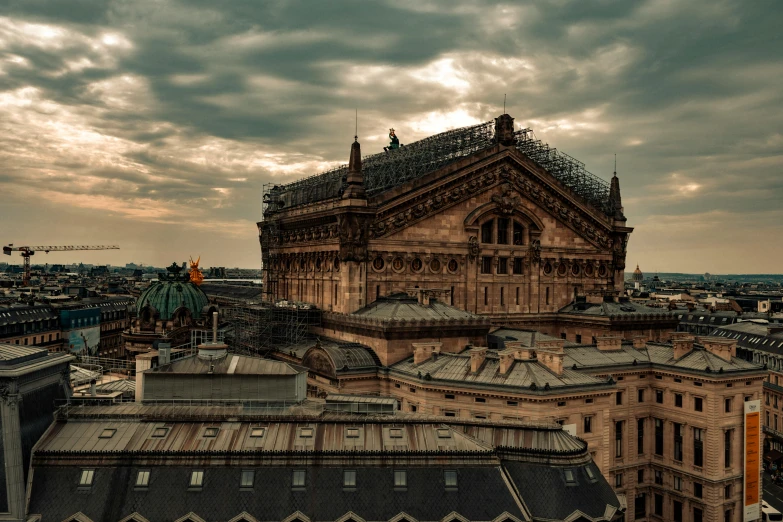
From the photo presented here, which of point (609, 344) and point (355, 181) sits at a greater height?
point (355, 181)

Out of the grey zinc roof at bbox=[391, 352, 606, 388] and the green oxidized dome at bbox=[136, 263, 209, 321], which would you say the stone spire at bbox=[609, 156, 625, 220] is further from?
the green oxidized dome at bbox=[136, 263, 209, 321]

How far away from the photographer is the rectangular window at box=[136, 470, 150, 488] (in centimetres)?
4081

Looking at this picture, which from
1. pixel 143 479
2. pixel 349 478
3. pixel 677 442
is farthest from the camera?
pixel 677 442

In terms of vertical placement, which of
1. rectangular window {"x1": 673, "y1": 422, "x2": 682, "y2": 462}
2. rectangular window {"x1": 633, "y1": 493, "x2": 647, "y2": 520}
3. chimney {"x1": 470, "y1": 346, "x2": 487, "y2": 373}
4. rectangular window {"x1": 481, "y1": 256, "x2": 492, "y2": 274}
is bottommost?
rectangular window {"x1": 633, "y1": 493, "x2": 647, "y2": 520}

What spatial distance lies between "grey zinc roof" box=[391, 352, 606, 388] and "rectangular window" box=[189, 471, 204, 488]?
94.4 feet

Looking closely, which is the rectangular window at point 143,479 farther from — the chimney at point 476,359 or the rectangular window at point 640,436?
the rectangular window at point 640,436

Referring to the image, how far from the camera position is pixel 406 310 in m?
77.1

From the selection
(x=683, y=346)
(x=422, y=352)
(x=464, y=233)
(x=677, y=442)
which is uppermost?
(x=464, y=233)

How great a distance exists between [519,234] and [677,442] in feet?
105

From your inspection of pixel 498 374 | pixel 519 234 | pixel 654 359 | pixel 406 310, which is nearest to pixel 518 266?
pixel 519 234

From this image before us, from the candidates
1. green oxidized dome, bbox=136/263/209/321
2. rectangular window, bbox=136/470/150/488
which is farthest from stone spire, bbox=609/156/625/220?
rectangular window, bbox=136/470/150/488

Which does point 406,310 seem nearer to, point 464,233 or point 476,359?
point 476,359

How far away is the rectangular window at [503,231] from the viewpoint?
91375 millimetres

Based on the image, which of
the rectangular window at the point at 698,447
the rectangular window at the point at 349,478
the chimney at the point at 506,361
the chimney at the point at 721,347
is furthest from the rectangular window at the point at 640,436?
the rectangular window at the point at 349,478
